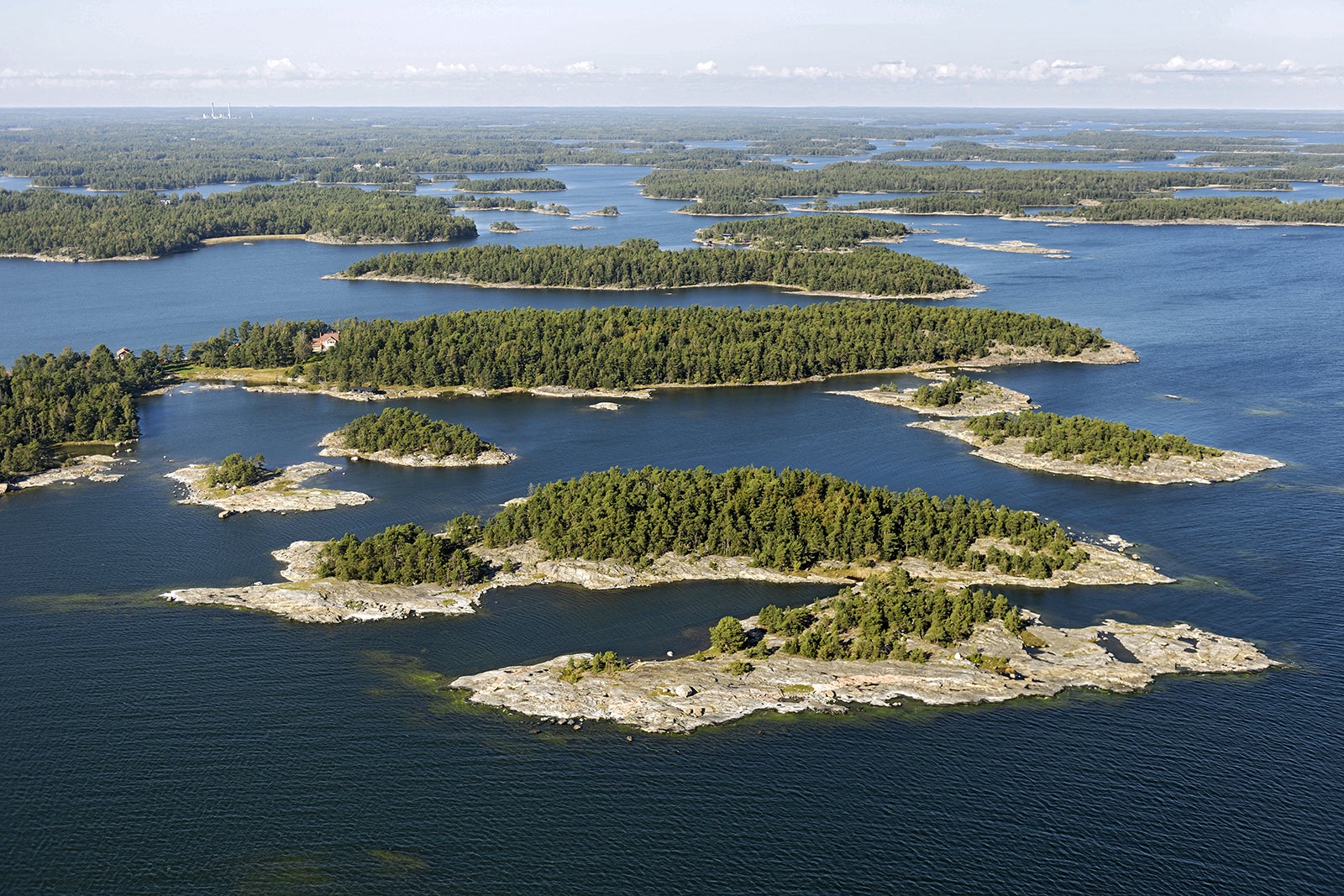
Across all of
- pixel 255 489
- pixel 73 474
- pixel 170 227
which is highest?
pixel 170 227

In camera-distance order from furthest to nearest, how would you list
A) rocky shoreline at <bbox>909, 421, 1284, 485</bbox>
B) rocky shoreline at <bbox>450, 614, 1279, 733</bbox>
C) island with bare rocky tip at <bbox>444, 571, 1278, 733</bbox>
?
rocky shoreline at <bbox>909, 421, 1284, 485</bbox>
island with bare rocky tip at <bbox>444, 571, 1278, 733</bbox>
rocky shoreline at <bbox>450, 614, 1279, 733</bbox>

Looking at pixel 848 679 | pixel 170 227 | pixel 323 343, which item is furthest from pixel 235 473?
pixel 170 227

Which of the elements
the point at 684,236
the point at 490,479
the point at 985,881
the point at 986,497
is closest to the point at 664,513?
the point at 490,479

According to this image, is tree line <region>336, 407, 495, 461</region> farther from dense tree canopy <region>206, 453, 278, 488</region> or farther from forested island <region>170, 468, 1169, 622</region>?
forested island <region>170, 468, 1169, 622</region>

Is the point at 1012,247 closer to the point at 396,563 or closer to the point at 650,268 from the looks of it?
the point at 650,268

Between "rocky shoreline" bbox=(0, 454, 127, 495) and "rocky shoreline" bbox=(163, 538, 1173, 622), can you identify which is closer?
"rocky shoreline" bbox=(163, 538, 1173, 622)

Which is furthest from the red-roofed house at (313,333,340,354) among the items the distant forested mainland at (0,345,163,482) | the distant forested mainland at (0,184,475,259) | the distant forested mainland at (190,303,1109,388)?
the distant forested mainland at (0,184,475,259)
